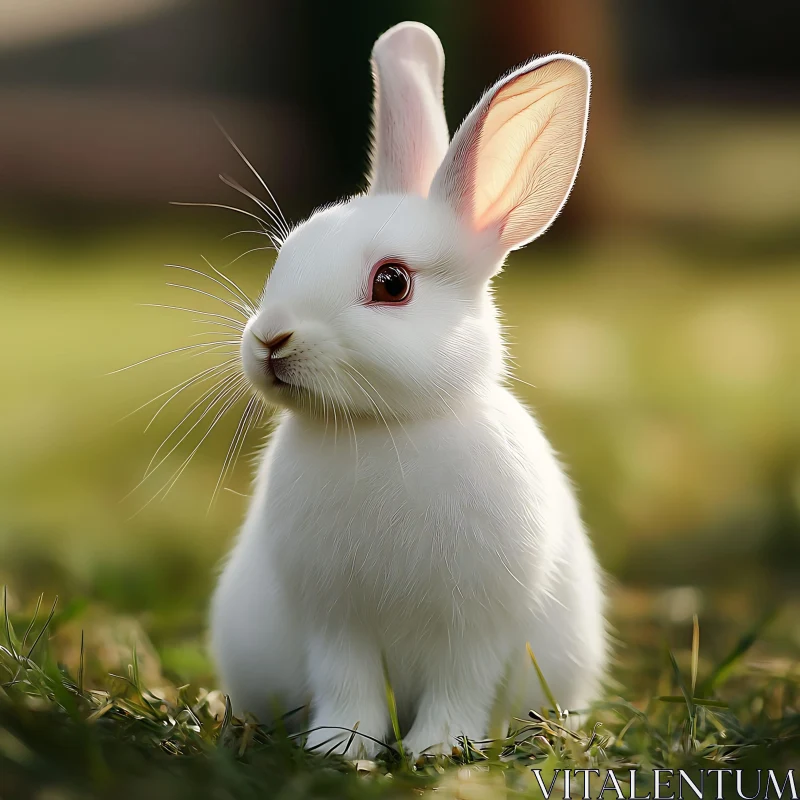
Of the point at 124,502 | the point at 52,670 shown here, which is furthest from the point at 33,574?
the point at 52,670

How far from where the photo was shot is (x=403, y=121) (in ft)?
10.1

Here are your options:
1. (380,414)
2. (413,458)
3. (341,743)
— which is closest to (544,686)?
(341,743)

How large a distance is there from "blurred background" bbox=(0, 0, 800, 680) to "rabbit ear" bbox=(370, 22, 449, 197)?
71 cm

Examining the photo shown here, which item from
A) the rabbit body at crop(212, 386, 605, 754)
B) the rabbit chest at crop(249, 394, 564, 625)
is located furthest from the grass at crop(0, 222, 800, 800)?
the rabbit chest at crop(249, 394, 564, 625)

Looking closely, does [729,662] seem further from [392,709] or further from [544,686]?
[392,709]

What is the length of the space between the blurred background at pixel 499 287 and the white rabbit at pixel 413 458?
37cm

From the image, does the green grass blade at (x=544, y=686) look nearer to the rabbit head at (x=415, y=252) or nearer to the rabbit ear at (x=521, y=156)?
the rabbit head at (x=415, y=252)

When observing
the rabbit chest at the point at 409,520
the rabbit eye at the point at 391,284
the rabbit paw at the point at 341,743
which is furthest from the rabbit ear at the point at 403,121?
the rabbit paw at the point at 341,743

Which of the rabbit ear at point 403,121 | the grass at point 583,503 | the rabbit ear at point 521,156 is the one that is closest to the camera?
the grass at point 583,503

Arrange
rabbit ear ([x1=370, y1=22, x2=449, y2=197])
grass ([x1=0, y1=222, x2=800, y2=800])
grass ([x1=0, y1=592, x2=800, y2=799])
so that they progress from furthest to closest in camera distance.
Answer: rabbit ear ([x1=370, y1=22, x2=449, y2=197]), grass ([x1=0, y1=222, x2=800, y2=800]), grass ([x1=0, y1=592, x2=800, y2=799])

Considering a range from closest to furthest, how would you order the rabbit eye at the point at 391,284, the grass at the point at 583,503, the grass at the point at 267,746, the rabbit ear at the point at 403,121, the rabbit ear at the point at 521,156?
the grass at the point at 267,746 → the grass at the point at 583,503 → the rabbit eye at the point at 391,284 → the rabbit ear at the point at 521,156 → the rabbit ear at the point at 403,121

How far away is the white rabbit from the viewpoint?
2635mm

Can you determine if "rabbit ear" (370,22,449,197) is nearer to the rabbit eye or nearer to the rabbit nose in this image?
the rabbit eye

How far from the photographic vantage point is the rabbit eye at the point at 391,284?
266 cm
